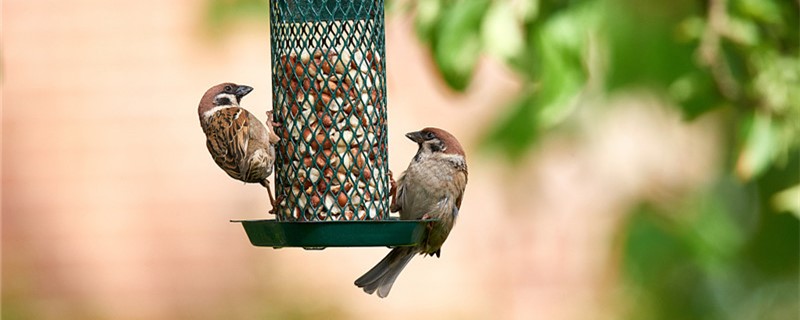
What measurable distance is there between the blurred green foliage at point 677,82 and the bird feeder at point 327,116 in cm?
31

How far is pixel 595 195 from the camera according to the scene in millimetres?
6688

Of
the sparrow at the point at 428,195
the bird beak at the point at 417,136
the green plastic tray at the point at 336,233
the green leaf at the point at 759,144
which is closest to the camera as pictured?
the green plastic tray at the point at 336,233

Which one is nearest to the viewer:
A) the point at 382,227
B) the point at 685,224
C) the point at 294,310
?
the point at 382,227

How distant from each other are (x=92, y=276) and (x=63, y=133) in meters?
0.81

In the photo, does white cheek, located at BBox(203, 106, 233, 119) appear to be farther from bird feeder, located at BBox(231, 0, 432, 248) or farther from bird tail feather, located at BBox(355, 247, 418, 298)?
bird tail feather, located at BBox(355, 247, 418, 298)

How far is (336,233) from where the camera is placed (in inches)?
145

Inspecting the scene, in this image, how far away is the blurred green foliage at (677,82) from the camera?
13.6 feet

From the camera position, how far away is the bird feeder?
3.96 meters

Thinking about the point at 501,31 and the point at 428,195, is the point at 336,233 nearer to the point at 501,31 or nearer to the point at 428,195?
the point at 428,195

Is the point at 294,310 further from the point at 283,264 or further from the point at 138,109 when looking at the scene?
the point at 138,109

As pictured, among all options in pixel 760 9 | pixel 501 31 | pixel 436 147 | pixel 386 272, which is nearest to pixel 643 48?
pixel 760 9

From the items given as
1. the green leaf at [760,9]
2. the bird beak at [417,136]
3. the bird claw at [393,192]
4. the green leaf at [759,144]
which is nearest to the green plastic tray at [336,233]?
the bird claw at [393,192]

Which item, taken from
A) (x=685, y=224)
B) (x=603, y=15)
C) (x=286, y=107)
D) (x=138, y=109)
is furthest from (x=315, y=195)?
(x=138, y=109)

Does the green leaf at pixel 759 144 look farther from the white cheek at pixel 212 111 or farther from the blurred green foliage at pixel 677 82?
the white cheek at pixel 212 111
